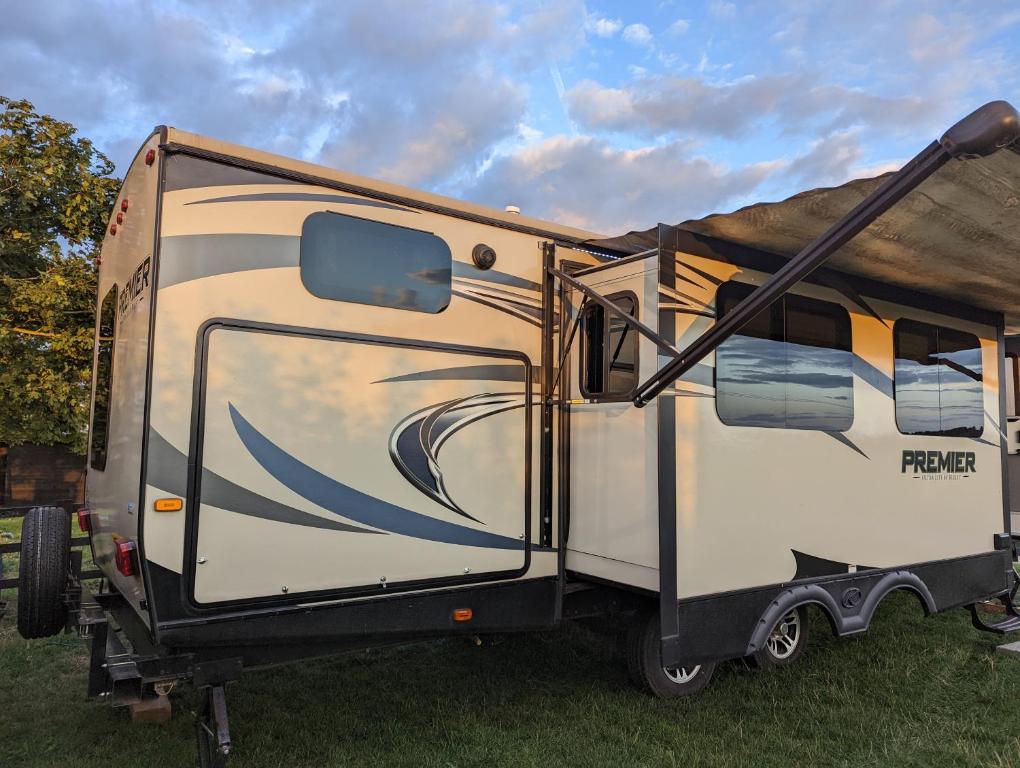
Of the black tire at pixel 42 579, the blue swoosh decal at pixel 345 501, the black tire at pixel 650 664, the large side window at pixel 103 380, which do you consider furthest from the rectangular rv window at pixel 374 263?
the black tire at pixel 650 664

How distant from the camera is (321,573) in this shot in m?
3.13

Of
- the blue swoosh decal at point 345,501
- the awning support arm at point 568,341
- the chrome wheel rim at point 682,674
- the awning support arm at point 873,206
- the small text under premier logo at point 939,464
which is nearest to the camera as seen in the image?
the awning support arm at point 873,206

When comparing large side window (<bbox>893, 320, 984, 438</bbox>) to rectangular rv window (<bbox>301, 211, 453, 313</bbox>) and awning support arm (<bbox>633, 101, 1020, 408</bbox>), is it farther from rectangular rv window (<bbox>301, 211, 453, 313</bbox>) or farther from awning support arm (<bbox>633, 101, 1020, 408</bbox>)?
rectangular rv window (<bbox>301, 211, 453, 313</bbox>)

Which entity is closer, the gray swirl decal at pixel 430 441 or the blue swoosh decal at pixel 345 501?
the blue swoosh decal at pixel 345 501

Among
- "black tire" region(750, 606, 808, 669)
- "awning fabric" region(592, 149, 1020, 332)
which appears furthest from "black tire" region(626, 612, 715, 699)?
"awning fabric" region(592, 149, 1020, 332)

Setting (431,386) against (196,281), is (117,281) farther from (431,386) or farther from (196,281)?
(431,386)

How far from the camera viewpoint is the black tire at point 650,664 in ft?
13.2

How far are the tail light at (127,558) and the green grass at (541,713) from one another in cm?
112

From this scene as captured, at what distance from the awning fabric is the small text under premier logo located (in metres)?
1.11

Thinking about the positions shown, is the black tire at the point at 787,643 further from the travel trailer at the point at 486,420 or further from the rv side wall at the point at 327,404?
the rv side wall at the point at 327,404

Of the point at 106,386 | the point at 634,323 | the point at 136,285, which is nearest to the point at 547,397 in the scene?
the point at 634,323

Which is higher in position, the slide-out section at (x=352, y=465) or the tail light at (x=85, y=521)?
the slide-out section at (x=352, y=465)

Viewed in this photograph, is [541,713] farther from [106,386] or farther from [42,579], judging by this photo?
[106,386]

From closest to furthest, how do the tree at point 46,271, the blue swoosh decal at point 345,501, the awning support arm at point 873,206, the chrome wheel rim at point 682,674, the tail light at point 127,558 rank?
the awning support arm at point 873,206 < the tail light at point 127,558 < the blue swoosh decal at point 345,501 < the chrome wheel rim at point 682,674 < the tree at point 46,271
